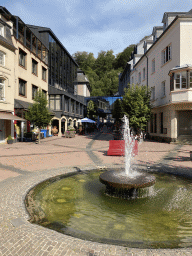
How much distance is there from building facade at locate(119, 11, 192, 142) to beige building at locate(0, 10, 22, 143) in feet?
51.1

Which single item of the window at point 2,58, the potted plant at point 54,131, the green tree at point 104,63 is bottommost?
the potted plant at point 54,131

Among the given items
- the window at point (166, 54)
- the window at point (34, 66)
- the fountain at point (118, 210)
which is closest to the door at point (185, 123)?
the window at point (166, 54)

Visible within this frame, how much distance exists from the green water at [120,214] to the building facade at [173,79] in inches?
522

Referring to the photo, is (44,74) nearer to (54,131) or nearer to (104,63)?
(54,131)

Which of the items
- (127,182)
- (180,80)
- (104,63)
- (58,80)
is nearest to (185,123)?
(180,80)

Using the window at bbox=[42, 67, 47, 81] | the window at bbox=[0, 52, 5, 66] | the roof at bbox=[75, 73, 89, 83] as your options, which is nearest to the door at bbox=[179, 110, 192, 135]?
the window at bbox=[0, 52, 5, 66]

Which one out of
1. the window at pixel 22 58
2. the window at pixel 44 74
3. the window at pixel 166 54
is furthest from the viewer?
the window at pixel 44 74

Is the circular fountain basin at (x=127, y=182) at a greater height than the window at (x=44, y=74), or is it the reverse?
the window at (x=44, y=74)

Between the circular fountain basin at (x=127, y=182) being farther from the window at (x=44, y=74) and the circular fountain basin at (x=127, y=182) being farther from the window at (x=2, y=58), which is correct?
the window at (x=44, y=74)

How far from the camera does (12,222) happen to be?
3.59m

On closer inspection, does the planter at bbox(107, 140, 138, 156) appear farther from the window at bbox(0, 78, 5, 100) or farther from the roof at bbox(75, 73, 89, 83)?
the roof at bbox(75, 73, 89, 83)

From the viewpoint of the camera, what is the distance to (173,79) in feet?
58.0

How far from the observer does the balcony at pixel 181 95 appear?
16.8 m

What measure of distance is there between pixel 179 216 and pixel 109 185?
1903mm
